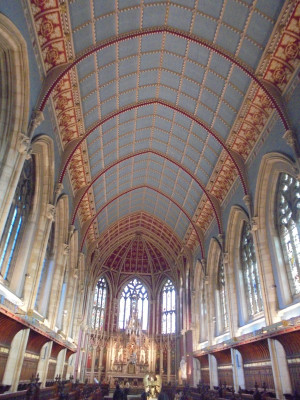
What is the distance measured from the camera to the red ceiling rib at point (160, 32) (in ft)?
48.1

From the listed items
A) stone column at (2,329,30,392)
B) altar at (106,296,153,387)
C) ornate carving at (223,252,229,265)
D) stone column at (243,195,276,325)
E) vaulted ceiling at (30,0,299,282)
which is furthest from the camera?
altar at (106,296,153,387)

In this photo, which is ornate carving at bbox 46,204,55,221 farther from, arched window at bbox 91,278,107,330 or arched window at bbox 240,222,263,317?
arched window at bbox 91,278,107,330

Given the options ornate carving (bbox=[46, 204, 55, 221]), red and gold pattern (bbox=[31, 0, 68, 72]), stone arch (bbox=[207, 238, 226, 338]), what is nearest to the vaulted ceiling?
red and gold pattern (bbox=[31, 0, 68, 72])

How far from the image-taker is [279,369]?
1386 centimetres

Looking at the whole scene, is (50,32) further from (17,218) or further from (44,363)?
(44,363)

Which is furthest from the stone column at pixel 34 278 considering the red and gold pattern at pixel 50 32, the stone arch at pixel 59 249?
the red and gold pattern at pixel 50 32

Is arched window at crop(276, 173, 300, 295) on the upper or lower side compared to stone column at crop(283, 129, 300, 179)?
lower

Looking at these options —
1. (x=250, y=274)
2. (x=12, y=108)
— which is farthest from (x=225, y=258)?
(x=12, y=108)

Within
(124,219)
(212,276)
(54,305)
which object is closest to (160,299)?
(124,219)

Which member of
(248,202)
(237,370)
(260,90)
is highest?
(260,90)

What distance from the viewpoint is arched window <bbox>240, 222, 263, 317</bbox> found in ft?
60.8

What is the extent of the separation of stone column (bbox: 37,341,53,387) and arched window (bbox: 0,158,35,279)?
Answer: 6.19 m

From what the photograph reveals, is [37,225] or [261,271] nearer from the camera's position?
[261,271]

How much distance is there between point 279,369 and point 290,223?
Result: 6520mm
